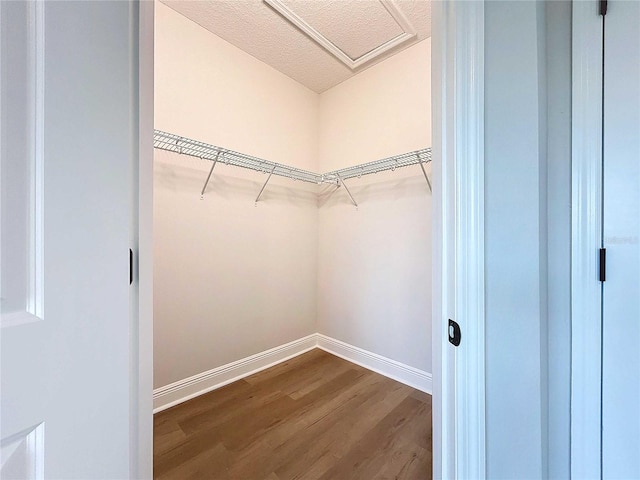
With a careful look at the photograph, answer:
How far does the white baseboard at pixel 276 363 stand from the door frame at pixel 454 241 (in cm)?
128

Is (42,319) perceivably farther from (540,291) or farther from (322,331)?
(322,331)

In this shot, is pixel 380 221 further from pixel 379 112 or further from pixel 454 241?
pixel 454 241

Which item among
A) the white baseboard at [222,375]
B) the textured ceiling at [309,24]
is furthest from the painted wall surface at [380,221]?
the white baseboard at [222,375]

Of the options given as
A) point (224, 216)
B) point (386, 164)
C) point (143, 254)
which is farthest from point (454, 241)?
point (224, 216)

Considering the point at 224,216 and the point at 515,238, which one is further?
the point at 224,216

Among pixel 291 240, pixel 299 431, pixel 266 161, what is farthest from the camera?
pixel 291 240

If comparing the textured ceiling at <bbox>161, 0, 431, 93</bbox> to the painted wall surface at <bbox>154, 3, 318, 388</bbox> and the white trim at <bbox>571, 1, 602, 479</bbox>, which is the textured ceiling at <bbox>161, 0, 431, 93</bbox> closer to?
the painted wall surface at <bbox>154, 3, 318, 388</bbox>

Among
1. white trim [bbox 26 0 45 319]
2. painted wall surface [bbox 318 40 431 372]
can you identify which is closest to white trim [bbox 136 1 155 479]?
white trim [bbox 26 0 45 319]

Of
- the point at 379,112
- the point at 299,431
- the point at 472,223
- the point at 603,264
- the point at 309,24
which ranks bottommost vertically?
the point at 299,431

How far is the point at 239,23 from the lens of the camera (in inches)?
71.5

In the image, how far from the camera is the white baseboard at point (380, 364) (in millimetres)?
1940

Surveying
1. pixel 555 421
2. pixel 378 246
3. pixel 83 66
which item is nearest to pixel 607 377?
pixel 555 421

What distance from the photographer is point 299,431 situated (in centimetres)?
152

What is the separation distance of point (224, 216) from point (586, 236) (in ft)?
6.52
